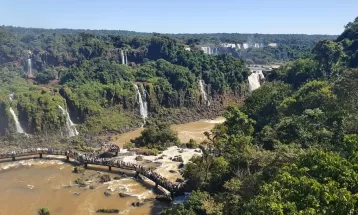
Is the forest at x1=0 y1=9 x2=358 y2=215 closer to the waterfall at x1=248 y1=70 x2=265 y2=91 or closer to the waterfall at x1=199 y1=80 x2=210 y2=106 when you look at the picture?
the waterfall at x1=199 y1=80 x2=210 y2=106

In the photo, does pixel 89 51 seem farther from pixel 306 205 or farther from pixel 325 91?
pixel 306 205

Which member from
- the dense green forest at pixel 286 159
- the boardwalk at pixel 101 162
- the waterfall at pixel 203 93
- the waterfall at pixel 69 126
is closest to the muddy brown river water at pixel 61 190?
the boardwalk at pixel 101 162

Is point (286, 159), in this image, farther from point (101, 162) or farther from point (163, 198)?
point (101, 162)

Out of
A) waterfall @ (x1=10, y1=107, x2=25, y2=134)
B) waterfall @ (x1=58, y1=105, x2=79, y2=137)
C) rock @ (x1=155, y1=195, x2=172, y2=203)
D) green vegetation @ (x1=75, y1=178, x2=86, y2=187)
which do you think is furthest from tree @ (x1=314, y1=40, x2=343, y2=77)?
waterfall @ (x1=10, y1=107, x2=25, y2=134)

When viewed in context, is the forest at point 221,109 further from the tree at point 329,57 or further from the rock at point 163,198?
the rock at point 163,198

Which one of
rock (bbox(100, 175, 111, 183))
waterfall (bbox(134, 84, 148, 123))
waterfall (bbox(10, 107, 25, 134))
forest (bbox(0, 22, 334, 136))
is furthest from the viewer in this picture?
waterfall (bbox(134, 84, 148, 123))

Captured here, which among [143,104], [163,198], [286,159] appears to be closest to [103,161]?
[163,198]
